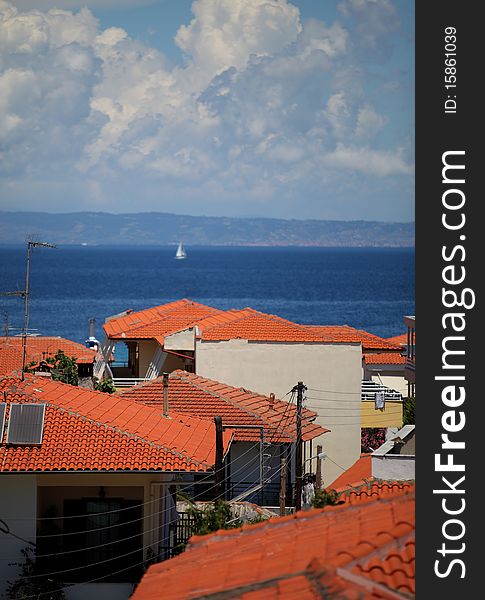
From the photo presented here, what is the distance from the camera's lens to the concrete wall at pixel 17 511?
74.2ft

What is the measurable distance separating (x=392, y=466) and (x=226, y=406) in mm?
9717

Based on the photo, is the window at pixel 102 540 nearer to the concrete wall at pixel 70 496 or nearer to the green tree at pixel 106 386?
the concrete wall at pixel 70 496

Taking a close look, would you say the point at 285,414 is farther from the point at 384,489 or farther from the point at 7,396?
the point at 384,489

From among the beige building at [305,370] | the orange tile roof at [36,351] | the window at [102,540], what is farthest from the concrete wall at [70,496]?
the orange tile roof at [36,351]

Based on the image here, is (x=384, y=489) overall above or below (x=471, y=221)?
below

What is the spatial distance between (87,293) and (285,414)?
6591 inches

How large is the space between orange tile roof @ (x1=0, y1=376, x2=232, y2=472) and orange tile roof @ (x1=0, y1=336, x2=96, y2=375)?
778 inches

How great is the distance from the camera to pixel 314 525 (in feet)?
39.3

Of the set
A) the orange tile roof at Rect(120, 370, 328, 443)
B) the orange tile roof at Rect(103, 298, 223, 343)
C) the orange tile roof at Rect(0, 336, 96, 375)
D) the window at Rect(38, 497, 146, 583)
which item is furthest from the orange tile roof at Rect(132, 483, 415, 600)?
the orange tile roof at Rect(0, 336, 96, 375)

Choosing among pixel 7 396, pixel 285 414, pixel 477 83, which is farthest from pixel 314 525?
pixel 285 414

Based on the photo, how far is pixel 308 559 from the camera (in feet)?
34.6

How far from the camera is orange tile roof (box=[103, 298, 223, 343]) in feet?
149

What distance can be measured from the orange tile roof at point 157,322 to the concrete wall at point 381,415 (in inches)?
297

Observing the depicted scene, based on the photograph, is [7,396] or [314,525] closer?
[314,525]
